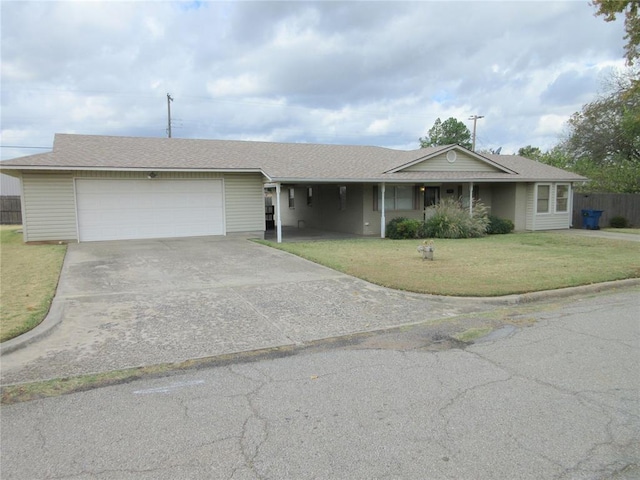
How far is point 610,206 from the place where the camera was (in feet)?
77.3

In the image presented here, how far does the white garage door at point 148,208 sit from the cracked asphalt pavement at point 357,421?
13.3 meters

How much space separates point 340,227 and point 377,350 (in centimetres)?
1641

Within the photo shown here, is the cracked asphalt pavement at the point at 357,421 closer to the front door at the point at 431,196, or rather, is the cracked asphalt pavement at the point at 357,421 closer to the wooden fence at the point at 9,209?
the front door at the point at 431,196

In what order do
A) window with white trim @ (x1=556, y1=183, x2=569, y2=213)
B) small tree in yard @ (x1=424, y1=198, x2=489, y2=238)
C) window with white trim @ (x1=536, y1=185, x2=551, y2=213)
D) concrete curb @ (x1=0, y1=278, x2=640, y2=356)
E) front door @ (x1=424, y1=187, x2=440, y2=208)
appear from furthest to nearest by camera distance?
window with white trim @ (x1=556, y1=183, x2=569, y2=213) < window with white trim @ (x1=536, y1=185, x2=551, y2=213) < front door @ (x1=424, y1=187, x2=440, y2=208) < small tree in yard @ (x1=424, y1=198, x2=489, y2=238) < concrete curb @ (x1=0, y1=278, x2=640, y2=356)

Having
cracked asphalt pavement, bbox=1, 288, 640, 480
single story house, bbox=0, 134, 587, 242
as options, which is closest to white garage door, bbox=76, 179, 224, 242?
single story house, bbox=0, 134, 587, 242

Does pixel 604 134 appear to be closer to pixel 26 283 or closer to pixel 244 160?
pixel 244 160

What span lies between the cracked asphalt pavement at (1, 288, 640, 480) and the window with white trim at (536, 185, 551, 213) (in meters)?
18.2

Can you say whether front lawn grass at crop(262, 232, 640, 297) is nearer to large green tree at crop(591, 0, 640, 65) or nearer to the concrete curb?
the concrete curb

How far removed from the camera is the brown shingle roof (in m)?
15.8

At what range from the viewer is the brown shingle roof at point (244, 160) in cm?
1576

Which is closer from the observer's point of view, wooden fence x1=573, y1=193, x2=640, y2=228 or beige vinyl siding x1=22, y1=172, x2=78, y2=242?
beige vinyl siding x1=22, y1=172, x2=78, y2=242

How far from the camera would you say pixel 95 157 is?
16.0 m

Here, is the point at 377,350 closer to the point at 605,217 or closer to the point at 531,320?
the point at 531,320

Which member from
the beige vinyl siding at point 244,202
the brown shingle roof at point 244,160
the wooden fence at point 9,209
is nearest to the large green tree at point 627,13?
the brown shingle roof at point 244,160
